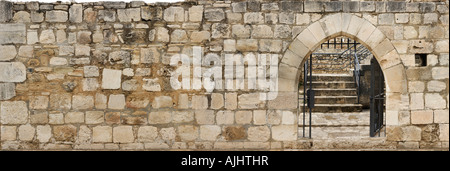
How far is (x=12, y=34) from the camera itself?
5066 mm

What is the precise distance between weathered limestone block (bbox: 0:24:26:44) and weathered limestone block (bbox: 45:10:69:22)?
40 centimetres

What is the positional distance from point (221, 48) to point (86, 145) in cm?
234

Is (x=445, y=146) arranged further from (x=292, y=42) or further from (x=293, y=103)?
A: (x=292, y=42)

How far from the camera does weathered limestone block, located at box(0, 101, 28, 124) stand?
509 cm

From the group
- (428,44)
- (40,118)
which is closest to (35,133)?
(40,118)

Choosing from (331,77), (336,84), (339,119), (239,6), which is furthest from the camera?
(331,77)

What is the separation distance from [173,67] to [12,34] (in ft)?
7.54

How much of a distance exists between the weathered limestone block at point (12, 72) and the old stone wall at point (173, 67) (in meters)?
0.01

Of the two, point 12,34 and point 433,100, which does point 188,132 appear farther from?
point 433,100

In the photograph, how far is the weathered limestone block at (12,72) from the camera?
16.7ft

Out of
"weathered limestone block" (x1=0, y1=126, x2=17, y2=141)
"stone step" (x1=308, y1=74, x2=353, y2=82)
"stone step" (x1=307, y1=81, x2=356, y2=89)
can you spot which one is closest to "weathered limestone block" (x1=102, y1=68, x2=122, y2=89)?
"weathered limestone block" (x1=0, y1=126, x2=17, y2=141)

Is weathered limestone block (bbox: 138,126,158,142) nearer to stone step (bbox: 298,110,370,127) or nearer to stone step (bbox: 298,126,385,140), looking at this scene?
stone step (bbox: 298,126,385,140)

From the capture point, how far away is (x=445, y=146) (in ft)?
17.0

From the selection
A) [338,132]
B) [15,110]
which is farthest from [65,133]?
[338,132]
